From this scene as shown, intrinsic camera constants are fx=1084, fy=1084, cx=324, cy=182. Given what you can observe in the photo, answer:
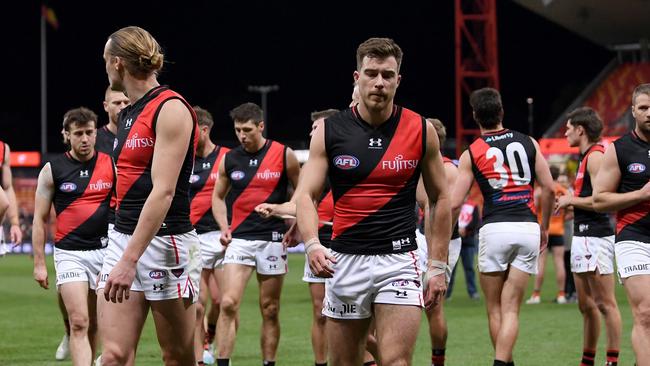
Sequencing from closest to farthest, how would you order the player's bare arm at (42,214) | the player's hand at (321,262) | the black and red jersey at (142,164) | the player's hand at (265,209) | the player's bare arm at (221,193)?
the player's hand at (321,262) → the black and red jersey at (142,164) → the player's bare arm at (42,214) → the player's hand at (265,209) → the player's bare arm at (221,193)

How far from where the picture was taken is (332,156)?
6.29 m

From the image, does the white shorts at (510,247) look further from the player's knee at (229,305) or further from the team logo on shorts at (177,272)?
the team logo on shorts at (177,272)

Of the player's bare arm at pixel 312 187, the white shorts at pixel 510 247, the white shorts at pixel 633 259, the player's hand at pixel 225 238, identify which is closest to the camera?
the player's bare arm at pixel 312 187

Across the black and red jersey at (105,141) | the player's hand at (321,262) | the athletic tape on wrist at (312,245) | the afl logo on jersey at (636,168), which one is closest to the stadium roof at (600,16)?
the black and red jersey at (105,141)

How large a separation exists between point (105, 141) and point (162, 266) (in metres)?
3.97

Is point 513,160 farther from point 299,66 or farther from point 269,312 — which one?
point 299,66

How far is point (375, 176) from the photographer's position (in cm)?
625

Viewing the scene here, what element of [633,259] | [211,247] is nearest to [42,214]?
[211,247]

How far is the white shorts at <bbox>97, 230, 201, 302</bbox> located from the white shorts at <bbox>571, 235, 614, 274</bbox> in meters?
5.17

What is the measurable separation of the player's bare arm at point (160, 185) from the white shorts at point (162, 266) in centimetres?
46

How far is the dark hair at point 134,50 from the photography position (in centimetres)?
604

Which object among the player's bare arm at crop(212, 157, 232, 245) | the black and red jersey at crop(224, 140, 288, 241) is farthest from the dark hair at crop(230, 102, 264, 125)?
the player's bare arm at crop(212, 157, 232, 245)

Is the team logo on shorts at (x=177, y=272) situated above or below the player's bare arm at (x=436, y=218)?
below

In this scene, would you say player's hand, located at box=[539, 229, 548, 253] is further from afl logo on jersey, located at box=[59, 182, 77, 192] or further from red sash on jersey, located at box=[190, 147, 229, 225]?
afl logo on jersey, located at box=[59, 182, 77, 192]
